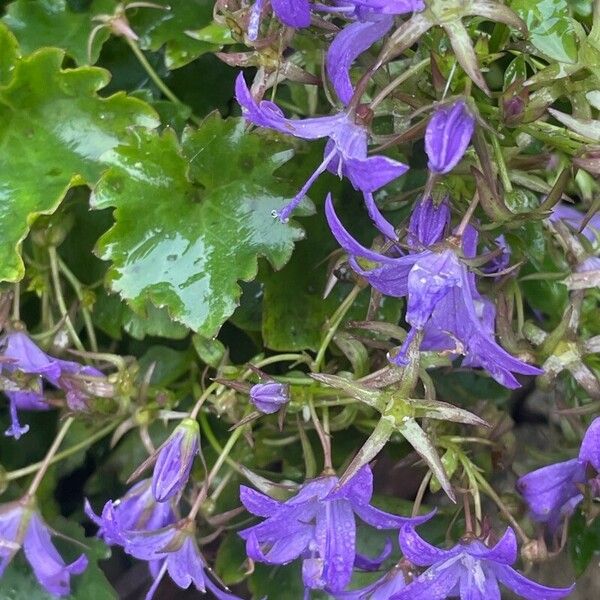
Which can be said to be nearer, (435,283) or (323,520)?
(435,283)

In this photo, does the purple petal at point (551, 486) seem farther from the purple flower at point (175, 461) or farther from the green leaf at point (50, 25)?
the green leaf at point (50, 25)

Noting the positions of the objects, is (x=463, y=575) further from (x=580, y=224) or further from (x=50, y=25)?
(x=50, y=25)

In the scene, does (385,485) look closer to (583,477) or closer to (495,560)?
(583,477)

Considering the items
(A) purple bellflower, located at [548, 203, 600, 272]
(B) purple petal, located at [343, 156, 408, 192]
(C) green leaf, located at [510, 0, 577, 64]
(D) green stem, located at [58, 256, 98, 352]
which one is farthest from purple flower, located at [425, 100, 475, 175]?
(D) green stem, located at [58, 256, 98, 352]

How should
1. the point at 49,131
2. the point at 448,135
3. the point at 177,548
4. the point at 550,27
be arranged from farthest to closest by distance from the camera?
the point at 49,131 < the point at 177,548 < the point at 550,27 < the point at 448,135

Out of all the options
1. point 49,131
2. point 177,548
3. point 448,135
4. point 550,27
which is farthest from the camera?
point 49,131

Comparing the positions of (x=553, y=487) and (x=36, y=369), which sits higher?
(x=36, y=369)

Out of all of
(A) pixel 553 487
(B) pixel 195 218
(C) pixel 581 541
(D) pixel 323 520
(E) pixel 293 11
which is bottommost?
(C) pixel 581 541

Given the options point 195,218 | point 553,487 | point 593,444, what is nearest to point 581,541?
point 553,487

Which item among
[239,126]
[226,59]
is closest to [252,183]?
[239,126]
